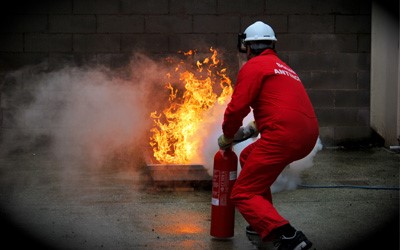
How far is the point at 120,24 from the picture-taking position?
10.3 m

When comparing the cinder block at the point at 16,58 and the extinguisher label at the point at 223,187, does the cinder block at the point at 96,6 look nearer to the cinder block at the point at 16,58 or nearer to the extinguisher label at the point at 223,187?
the cinder block at the point at 16,58

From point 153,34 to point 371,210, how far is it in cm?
467

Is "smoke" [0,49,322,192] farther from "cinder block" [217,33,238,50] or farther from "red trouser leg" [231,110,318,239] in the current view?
"red trouser leg" [231,110,318,239]

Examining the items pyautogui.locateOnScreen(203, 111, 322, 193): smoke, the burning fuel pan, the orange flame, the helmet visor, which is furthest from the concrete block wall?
the helmet visor

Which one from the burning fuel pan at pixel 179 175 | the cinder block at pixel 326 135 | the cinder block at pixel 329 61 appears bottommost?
the burning fuel pan at pixel 179 175

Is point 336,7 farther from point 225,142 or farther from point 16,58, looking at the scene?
point 225,142

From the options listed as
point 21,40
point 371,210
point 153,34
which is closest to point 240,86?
point 371,210

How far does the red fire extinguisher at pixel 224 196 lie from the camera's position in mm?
5867

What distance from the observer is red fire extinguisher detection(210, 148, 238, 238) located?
5.87 m

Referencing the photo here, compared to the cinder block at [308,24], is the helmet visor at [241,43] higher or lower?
lower

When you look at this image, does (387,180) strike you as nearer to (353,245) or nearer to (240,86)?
(353,245)

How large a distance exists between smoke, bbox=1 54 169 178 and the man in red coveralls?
4892 mm

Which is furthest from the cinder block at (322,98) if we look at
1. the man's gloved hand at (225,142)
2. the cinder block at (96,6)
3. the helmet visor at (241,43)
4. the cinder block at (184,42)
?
the man's gloved hand at (225,142)

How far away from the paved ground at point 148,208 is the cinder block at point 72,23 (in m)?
2.06
